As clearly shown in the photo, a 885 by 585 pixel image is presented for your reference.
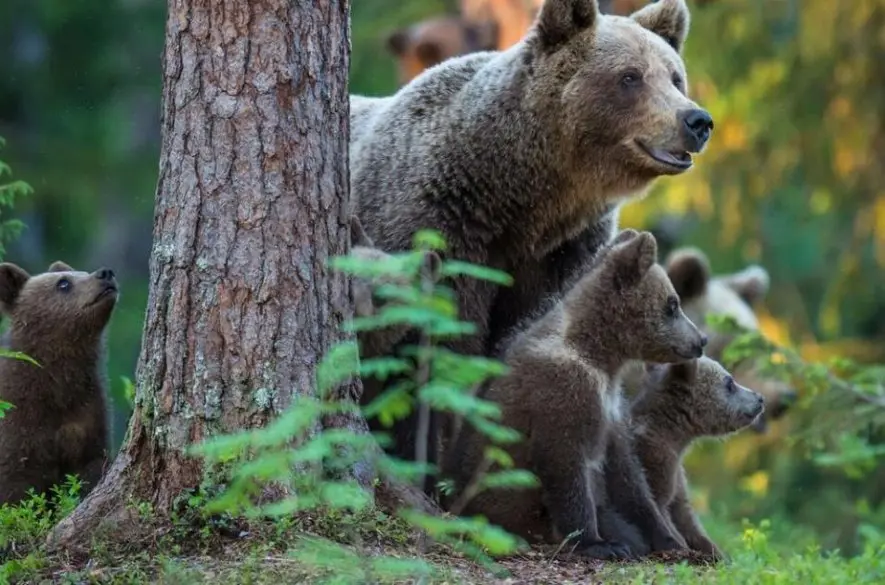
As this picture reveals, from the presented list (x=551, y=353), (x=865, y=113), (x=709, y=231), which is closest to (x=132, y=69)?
(x=709, y=231)

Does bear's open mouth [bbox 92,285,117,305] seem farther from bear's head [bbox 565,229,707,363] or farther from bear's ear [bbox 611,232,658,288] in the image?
bear's ear [bbox 611,232,658,288]

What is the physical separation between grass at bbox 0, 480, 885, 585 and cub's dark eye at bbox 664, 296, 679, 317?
124 centimetres

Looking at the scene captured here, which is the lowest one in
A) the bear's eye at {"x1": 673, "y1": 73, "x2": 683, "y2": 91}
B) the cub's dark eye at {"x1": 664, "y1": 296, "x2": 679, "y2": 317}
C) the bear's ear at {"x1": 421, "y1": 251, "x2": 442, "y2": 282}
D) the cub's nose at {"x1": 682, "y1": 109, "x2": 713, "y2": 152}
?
the cub's dark eye at {"x1": 664, "y1": 296, "x2": 679, "y2": 317}

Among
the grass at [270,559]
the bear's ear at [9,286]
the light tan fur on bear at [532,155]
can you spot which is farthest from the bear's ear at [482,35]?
the grass at [270,559]

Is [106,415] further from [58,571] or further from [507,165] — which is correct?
[507,165]

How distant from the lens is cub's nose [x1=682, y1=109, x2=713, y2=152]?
7203mm

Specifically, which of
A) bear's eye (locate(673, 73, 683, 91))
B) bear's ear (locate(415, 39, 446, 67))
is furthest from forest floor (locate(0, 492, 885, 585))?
bear's ear (locate(415, 39, 446, 67))

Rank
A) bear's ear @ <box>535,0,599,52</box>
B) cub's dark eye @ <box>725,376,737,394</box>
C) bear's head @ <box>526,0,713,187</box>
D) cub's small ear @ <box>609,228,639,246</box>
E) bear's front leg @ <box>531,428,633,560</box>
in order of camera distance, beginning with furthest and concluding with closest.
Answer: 1. cub's dark eye @ <box>725,376,737,394</box>
2. cub's small ear @ <box>609,228,639,246</box>
3. bear's ear @ <box>535,0,599,52</box>
4. bear's head @ <box>526,0,713,187</box>
5. bear's front leg @ <box>531,428,633,560</box>

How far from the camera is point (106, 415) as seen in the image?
24.1ft

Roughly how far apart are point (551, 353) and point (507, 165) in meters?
1.13

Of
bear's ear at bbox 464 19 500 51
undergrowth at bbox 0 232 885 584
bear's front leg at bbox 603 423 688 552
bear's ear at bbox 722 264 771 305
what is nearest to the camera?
undergrowth at bbox 0 232 885 584

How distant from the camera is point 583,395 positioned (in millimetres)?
6793

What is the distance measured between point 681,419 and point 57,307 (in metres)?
2.96

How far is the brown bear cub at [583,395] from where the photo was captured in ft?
22.0
